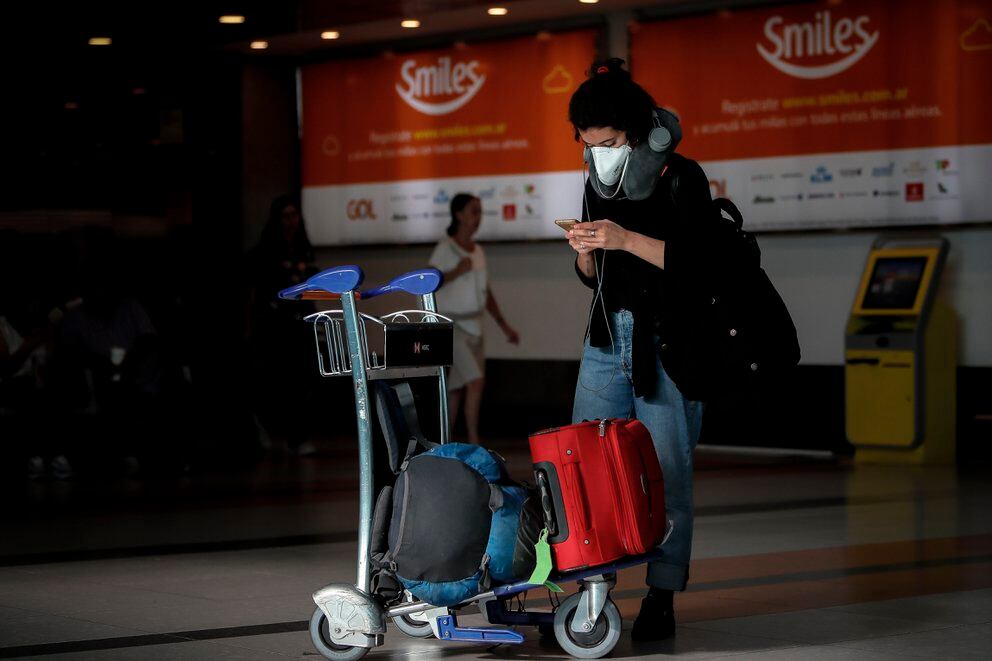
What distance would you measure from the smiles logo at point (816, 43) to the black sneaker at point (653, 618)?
6.94 meters

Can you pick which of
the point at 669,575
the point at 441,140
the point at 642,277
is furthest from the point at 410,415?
the point at 441,140

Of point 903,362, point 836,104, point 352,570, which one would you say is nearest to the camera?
point 352,570

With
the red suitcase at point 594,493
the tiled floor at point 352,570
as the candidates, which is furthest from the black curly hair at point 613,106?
the tiled floor at point 352,570

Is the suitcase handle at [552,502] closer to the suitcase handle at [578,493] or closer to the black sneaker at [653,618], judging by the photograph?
the suitcase handle at [578,493]

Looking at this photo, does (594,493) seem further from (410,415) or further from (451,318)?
(451,318)

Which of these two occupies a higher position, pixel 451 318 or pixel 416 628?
pixel 451 318

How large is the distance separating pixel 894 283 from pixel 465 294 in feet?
9.22

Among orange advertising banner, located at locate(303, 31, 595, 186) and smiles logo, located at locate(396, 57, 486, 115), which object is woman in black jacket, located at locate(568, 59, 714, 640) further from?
smiles logo, located at locate(396, 57, 486, 115)

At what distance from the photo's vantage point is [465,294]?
10.5m

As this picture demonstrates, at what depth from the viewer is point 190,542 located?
6.73 m

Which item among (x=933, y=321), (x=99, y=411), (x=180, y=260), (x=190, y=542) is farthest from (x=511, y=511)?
(x=180, y=260)

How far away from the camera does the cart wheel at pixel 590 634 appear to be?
4.26 metres

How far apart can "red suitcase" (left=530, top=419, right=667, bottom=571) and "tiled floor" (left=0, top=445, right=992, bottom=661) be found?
371mm

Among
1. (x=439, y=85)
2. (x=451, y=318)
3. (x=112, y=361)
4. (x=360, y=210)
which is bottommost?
(x=112, y=361)
